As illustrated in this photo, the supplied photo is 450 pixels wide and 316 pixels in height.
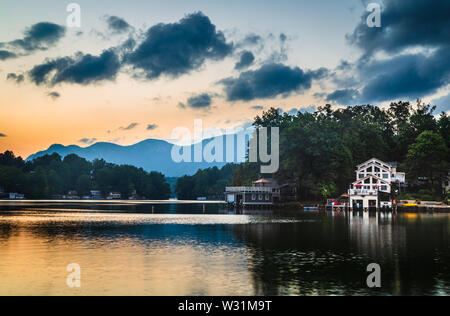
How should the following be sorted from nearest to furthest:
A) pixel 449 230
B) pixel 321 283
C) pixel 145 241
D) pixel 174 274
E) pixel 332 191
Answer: pixel 321 283 < pixel 174 274 < pixel 145 241 < pixel 449 230 < pixel 332 191

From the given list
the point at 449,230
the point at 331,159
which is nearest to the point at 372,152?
the point at 331,159

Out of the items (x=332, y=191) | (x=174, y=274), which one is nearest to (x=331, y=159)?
(x=332, y=191)

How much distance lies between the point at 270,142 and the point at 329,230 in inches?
3069

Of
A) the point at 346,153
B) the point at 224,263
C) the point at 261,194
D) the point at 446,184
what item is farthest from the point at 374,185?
the point at 224,263

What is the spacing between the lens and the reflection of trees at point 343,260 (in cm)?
2350

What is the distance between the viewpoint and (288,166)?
117 metres

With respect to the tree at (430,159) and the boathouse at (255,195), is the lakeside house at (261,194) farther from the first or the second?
the tree at (430,159)

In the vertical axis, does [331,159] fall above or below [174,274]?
above

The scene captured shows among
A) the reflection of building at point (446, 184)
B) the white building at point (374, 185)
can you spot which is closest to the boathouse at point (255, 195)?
the white building at point (374, 185)

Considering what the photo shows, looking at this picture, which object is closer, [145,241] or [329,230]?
[145,241]

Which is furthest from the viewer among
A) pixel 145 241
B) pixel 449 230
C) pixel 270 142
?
pixel 270 142

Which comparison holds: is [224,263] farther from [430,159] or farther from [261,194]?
[430,159]
